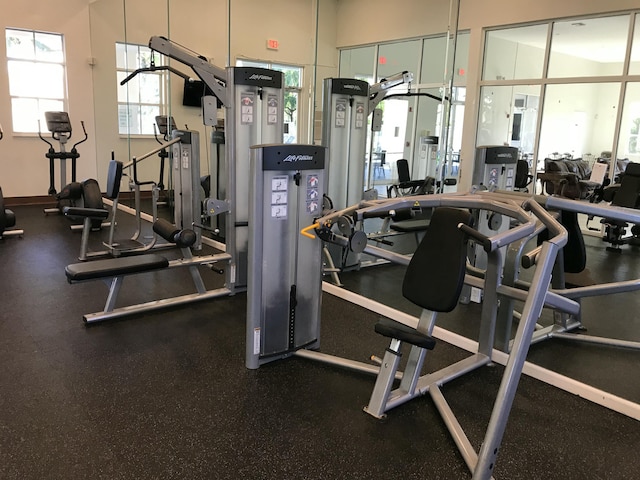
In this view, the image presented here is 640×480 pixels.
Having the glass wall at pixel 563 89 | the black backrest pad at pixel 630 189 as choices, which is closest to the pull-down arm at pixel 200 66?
the black backrest pad at pixel 630 189

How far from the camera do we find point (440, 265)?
2359mm

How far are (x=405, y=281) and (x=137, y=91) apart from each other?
291 inches

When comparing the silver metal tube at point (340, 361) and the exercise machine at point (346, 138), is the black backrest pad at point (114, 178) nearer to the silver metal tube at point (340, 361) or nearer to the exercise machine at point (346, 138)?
the exercise machine at point (346, 138)

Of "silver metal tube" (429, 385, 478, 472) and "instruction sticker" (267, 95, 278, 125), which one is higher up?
"instruction sticker" (267, 95, 278, 125)

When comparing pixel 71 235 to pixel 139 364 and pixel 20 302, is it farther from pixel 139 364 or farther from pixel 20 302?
pixel 139 364

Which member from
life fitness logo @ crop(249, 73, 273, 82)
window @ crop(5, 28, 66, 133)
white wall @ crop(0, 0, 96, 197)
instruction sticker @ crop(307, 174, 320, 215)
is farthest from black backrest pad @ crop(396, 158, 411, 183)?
window @ crop(5, 28, 66, 133)

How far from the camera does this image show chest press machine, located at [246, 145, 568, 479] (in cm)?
195

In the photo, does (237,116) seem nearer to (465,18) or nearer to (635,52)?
(635,52)

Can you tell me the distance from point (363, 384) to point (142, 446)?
3.81 ft

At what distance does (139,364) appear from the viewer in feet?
9.50

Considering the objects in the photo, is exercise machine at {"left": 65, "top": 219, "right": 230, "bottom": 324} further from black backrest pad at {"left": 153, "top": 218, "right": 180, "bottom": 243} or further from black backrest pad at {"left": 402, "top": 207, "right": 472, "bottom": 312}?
black backrest pad at {"left": 402, "top": 207, "right": 472, "bottom": 312}

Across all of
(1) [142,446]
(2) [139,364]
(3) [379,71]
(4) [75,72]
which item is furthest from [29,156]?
(1) [142,446]

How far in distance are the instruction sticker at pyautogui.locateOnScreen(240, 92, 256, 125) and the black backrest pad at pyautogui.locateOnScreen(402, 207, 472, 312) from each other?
2.03 meters

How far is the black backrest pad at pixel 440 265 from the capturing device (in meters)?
2.30
